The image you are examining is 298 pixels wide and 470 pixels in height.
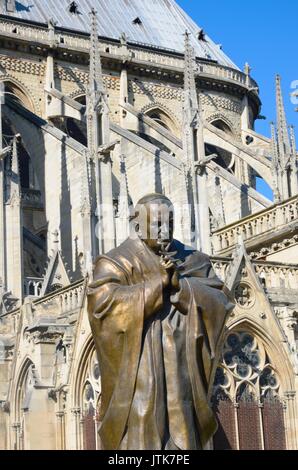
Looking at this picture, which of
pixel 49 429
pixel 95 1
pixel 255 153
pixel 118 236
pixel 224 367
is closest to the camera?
pixel 224 367

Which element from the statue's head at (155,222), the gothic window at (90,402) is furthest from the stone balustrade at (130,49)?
the statue's head at (155,222)

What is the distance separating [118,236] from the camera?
2680 cm

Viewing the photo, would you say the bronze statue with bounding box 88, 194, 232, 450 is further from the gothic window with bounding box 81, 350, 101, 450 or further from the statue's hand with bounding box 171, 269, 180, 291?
the gothic window with bounding box 81, 350, 101, 450

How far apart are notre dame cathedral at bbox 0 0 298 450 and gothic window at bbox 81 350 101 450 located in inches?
1.1

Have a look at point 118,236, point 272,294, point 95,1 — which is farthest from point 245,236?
point 95,1

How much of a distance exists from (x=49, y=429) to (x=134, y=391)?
11352 mm

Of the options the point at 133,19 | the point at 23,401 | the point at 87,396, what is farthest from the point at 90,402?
the point at 133,19

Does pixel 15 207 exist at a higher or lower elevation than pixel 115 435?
higher

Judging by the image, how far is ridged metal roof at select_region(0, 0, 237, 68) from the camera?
4070 centimetres

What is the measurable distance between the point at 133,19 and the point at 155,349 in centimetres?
3852

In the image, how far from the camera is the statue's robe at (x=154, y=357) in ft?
21.0

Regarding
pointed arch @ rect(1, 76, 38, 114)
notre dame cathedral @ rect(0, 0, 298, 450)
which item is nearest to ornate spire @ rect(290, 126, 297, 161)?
notre dame cathedral @ rect(0, 0, 298, 450)

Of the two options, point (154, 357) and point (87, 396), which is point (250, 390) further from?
point (154, 357)

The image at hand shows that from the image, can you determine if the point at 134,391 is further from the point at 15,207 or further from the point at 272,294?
the point at 15,207
